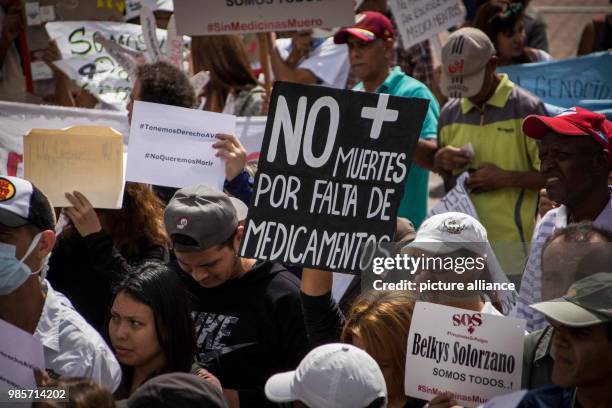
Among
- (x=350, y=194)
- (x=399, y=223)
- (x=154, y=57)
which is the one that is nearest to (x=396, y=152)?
(x=350, y=194)

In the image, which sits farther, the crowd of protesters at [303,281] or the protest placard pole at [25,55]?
the protest placard pole at [25,55]

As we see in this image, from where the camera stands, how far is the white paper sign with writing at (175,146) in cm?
537

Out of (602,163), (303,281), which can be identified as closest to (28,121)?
(303,281)

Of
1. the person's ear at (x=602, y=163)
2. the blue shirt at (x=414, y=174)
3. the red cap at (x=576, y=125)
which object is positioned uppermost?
the red cap at (x=576, y=125)

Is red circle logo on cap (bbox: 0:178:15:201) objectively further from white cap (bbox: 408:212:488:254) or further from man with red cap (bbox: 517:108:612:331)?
man with red cap (bbox: 517:108:612:331)

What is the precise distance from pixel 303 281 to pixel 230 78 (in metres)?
2.88

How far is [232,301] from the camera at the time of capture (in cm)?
440

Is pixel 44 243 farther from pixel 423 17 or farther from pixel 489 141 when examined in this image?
pixel 423 17

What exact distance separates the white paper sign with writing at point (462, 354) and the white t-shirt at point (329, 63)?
4456 mm

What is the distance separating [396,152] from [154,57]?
3322 mm

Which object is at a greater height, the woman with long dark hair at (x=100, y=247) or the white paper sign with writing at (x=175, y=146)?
the white paper sign with writing at (x=175, y=146)

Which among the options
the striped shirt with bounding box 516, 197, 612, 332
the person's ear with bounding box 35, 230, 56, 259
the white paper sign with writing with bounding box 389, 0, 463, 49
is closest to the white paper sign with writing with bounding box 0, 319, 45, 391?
the person's ear with bounding box 35, 230, 56, 259

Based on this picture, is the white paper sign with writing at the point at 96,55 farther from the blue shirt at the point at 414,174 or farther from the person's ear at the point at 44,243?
the person's ear at the point at 44,243

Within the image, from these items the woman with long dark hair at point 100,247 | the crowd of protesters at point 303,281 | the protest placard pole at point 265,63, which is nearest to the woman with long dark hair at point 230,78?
the protest placard pole at point 265,63
